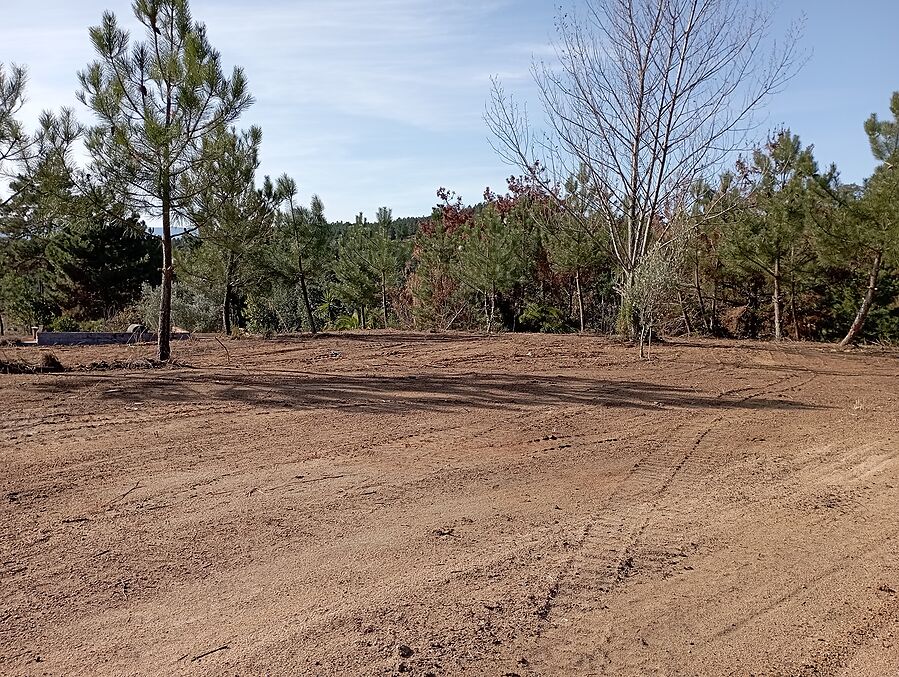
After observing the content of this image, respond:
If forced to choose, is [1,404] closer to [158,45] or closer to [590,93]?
[158,45]

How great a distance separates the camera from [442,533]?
4598 mm

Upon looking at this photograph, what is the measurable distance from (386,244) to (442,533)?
22830 mm

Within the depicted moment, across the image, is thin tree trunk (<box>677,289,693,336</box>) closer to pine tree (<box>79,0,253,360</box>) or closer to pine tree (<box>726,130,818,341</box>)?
pine tree (<box>726,130,818,341</box>)

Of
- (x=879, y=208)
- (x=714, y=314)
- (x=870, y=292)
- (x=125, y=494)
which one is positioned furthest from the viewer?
(x=714, y=314)

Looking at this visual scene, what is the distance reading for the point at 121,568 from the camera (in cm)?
400

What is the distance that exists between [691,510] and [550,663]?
2.41 meters

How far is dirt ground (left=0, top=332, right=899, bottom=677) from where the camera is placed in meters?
3.21

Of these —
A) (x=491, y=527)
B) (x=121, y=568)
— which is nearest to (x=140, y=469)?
(x=121, y=568)

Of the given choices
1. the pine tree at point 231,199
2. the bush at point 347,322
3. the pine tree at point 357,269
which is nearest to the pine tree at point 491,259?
the pine tree at point 357,269

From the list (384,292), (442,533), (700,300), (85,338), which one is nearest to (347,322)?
(384,292)

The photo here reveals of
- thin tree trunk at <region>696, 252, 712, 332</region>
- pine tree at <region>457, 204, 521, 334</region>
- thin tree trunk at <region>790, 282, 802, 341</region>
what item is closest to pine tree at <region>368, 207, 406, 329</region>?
pine tree at <region>457, 204, 521, 334</region>

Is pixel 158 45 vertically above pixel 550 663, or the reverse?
pixel 158 45

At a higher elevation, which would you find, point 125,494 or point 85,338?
point 85,338

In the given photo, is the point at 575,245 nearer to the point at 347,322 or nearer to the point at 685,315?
the point at 685,315
